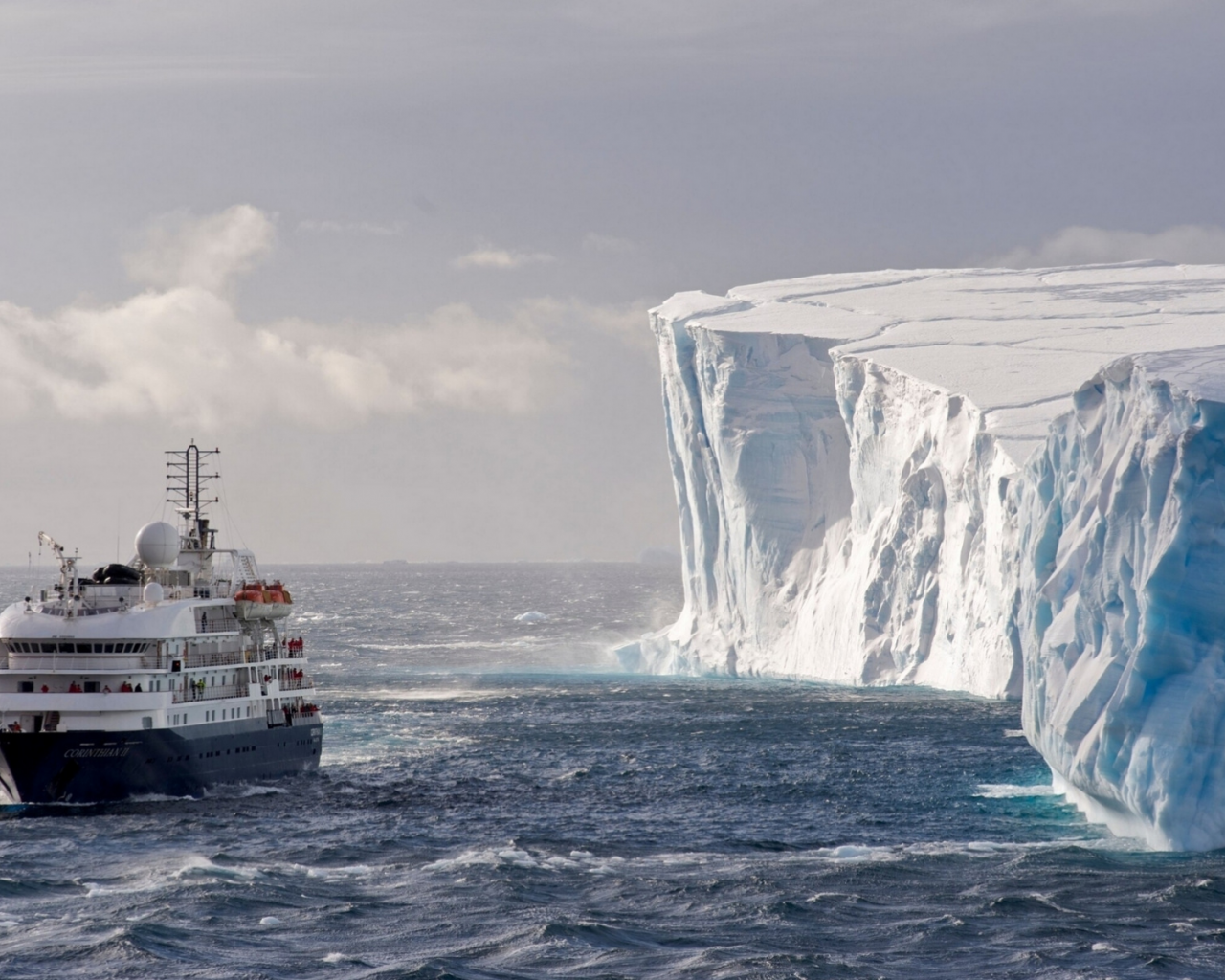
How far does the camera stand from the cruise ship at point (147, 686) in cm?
3638

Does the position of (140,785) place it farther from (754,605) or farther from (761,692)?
(754,605)

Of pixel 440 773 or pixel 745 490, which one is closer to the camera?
pixel 440 773

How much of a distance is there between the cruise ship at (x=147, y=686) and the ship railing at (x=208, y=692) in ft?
0.11

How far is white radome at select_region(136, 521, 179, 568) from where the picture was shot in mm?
41969

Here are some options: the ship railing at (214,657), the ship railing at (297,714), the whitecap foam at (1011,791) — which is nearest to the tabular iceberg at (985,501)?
the whitecap foam at (1011,791)

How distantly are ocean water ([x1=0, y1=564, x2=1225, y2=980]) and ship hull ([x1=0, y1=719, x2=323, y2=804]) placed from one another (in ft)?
1.63

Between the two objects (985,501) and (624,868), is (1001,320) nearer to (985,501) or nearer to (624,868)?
(985,501)

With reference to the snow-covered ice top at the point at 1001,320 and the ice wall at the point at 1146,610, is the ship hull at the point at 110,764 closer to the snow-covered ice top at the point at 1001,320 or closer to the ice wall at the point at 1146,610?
the ice wall at the point at 1146,610

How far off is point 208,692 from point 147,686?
6.89 ft

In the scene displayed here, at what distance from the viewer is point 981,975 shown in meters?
22.3

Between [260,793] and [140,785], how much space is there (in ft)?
9.52

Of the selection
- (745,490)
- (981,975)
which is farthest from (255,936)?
(745,490)

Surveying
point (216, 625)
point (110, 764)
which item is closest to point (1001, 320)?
point (216, 625)

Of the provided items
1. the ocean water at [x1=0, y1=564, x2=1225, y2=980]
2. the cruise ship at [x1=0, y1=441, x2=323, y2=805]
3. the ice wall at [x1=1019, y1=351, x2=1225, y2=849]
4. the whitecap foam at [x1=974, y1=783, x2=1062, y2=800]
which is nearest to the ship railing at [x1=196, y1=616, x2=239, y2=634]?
the cruise ship at [x1=0, y1=441, x2=323, y2=805]
